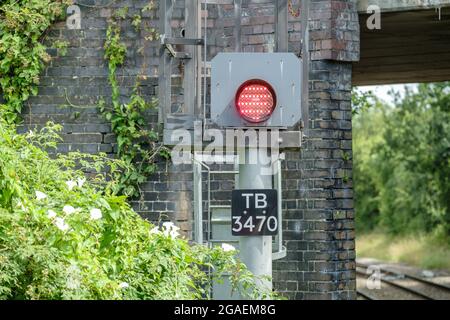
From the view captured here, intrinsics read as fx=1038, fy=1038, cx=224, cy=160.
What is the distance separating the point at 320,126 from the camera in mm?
10742

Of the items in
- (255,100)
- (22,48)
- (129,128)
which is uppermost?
(22,48)

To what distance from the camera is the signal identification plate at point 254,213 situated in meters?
6.36

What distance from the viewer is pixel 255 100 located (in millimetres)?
6371

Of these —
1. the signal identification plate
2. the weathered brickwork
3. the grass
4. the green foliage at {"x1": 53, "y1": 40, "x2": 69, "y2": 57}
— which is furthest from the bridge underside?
the grass

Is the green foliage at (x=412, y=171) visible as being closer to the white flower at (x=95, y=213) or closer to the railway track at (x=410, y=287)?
the railway track at (x=410, y=287)

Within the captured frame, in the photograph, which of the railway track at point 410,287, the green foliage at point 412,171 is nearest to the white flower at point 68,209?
the railway track at point 410,287

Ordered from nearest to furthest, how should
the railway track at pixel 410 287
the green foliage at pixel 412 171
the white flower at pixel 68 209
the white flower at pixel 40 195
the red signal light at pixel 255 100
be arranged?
the white flower at pixel 68 209 < the white flower at pixel 40 195 < the red signal light at pixel 255 100 < the railway track at pixel 410 287 < the green foliage at pixel 412 171


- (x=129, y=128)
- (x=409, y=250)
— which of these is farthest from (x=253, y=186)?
(x=409, y=250)

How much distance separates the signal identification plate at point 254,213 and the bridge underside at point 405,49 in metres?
5.38

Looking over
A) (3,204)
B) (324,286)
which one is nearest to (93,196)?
(3,204)

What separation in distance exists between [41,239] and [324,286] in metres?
5.56

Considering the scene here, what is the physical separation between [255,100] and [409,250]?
2850cm

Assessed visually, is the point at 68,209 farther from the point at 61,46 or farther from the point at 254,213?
the point at 61,46

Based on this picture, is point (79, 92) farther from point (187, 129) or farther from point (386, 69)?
point (386, 69)
